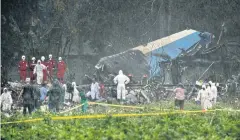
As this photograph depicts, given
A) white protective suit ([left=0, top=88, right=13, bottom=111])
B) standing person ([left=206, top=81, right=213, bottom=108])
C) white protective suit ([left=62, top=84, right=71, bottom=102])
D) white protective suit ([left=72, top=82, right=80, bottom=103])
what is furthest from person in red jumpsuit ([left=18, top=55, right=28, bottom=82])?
standing person ([left=206, top=81, right=213, bottom=108])

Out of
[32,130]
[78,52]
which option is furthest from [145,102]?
[32,130]

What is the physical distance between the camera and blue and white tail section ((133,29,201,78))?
23219mm

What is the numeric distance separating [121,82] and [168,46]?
12.7 feet

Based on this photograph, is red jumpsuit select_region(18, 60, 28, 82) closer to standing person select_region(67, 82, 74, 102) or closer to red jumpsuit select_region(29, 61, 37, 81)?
red jumpsuit select_region(29, 61, 37, 81)

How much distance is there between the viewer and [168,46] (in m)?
23.6

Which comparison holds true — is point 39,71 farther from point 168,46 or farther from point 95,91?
point 168,46

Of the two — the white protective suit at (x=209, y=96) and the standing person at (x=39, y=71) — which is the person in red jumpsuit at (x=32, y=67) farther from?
the white protective suit at (x=209, y=96)

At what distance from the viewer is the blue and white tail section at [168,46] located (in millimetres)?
23219

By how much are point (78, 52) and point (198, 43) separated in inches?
204

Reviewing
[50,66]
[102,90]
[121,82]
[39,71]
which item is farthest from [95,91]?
[39,71]

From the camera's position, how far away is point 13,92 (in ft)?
65.2

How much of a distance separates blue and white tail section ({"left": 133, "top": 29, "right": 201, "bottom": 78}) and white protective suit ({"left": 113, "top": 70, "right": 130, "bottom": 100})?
2.49 m

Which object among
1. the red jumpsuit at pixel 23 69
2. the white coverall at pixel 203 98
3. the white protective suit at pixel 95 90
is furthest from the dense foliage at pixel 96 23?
the white coverall at pixel 203 98

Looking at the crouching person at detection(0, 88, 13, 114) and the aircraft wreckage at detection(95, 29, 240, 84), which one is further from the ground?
the aircraft wreckage at detection(95, 29, 240, 84)
